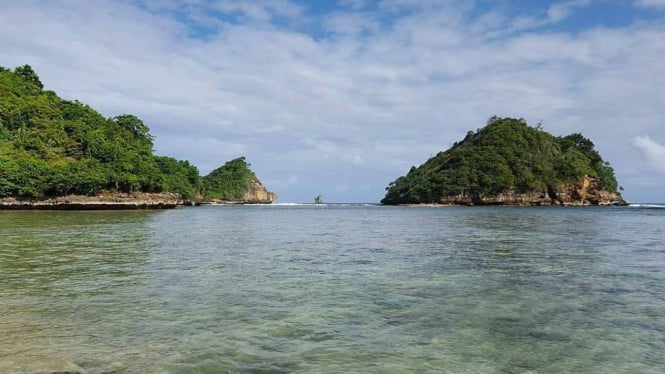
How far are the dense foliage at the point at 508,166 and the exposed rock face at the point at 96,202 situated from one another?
87.7m

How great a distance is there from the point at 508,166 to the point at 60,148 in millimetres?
122686

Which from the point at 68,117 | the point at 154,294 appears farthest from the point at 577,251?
the point at 68,117

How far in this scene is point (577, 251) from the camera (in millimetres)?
18359

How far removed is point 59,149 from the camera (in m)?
82.8

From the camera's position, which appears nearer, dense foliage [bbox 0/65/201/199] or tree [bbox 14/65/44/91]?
dense foliage [bbox 0/65/201/199]

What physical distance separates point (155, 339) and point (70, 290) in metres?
4.80

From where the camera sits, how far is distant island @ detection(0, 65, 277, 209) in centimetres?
6881

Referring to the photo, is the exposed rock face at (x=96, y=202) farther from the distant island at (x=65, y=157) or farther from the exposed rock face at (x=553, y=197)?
the exposed rock face at (x=553, y=197)

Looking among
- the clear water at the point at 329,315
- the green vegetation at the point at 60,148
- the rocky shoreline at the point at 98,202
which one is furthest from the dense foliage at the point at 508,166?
the clear water at the point at 329,315

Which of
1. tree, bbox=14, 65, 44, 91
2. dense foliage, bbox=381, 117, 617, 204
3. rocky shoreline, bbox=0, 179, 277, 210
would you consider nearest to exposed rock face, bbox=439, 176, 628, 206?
dense foliage, bbox=381, 117, 617, 204

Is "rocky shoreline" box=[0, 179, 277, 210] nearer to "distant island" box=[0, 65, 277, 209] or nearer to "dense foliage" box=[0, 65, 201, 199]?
"distant island" box=[0, 65, 277, 209]

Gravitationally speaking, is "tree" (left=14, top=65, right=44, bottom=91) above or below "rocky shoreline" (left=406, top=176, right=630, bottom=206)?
above

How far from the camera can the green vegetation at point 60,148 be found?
6912 cm

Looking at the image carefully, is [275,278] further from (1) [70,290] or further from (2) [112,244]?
(2) [112,244]
